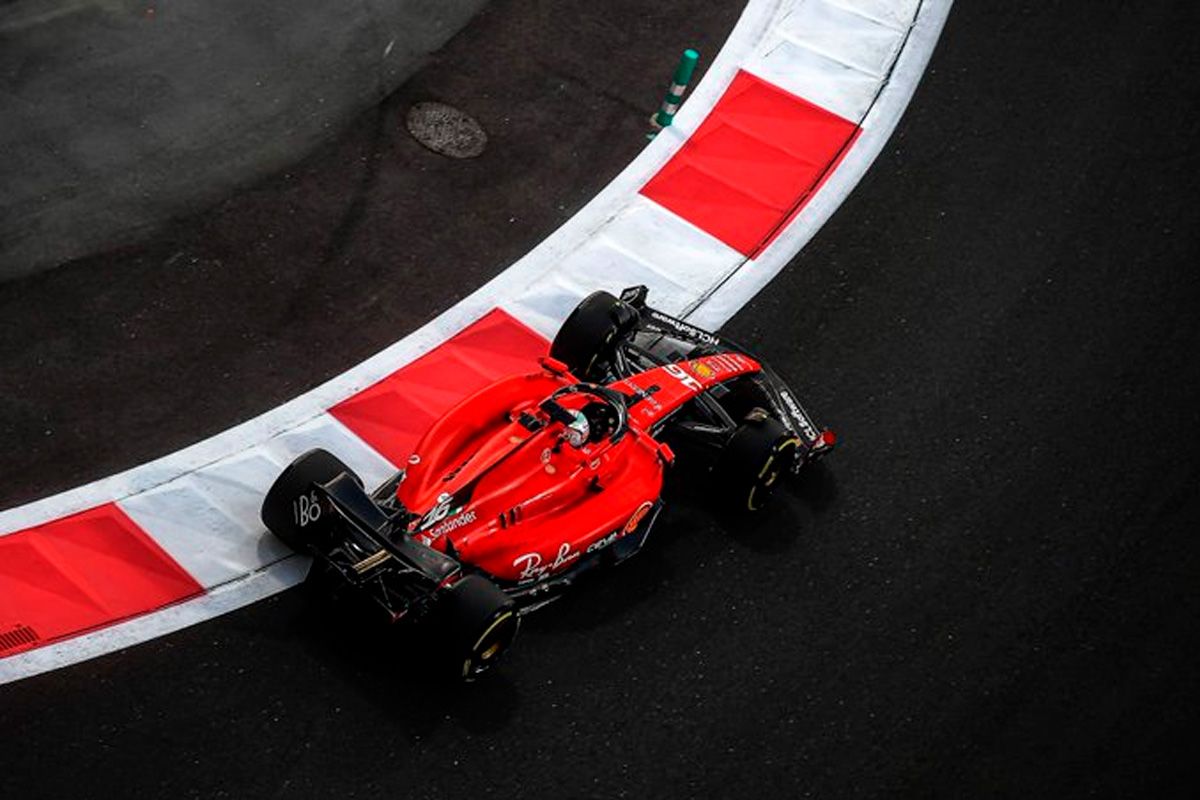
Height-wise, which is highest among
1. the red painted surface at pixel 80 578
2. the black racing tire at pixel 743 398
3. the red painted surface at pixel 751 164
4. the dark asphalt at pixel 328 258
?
the red painted surface at pixel 751 164

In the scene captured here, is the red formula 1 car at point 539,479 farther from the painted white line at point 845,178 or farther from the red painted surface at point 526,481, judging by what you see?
the painted white line at point 845,178

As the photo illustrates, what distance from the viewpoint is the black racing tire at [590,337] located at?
9789 mm

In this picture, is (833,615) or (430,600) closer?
(430,600)

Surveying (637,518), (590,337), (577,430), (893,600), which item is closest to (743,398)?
(590,337)

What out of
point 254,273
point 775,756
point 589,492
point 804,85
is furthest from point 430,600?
point 804,85

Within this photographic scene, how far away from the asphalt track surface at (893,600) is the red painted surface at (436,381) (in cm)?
44

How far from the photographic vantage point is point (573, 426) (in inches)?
340

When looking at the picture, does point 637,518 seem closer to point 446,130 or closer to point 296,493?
point 296,493

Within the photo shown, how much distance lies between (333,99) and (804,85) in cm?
412

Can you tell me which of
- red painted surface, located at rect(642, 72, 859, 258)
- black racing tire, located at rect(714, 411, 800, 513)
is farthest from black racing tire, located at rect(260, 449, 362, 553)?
red painted surface, located at rect(642, 72, 859, 258)

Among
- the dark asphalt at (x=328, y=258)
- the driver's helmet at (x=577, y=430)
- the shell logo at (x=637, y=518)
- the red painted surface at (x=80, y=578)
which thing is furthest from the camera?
the dark asphalt at (x=328, y=258)

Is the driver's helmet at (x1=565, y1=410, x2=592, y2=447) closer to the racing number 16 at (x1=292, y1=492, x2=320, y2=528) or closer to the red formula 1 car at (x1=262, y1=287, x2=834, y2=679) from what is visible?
the red formula 1 car at (x1=262, y1=287, x2=834, y2=679)

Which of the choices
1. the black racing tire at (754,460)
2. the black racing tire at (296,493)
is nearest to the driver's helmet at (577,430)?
the black racing tire at (754,460)

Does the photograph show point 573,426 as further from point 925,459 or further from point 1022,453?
point 1022,453
